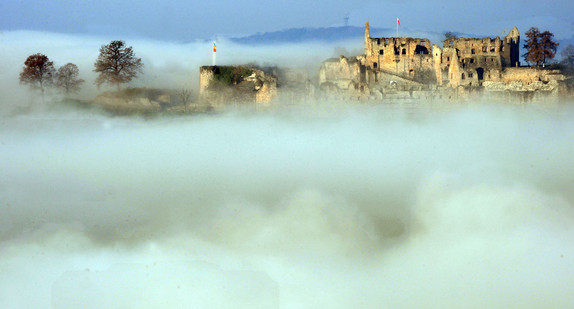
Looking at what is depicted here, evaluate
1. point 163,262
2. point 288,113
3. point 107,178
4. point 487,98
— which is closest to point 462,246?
point 487,98

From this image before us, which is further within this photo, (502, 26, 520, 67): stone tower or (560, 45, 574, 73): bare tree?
(560, 45, 574, 73): bare tree

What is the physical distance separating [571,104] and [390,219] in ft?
52.5

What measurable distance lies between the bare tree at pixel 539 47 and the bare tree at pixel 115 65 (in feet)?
102

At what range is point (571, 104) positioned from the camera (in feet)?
245

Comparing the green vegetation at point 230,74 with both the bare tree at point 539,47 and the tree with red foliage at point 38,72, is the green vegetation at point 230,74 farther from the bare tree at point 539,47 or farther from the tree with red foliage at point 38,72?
the bare tree at point 539,47

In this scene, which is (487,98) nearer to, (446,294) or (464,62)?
(464,62)

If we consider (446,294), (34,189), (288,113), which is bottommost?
(446,294)

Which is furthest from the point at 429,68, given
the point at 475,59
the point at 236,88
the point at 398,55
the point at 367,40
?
the point at 236,88

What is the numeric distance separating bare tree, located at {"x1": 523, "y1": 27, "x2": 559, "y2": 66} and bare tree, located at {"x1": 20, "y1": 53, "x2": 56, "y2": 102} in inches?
1465

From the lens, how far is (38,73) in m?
75.6

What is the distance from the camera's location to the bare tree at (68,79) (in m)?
75.8

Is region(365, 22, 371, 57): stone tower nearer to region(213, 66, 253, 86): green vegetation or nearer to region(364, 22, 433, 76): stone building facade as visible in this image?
region(364, 22, 433, 76): stone building facade

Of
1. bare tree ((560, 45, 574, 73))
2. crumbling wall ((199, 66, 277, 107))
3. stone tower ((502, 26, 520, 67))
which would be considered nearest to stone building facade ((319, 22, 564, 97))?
stone tower ((502, 26, 520, 67))

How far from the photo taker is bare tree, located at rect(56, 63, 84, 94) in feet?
249
